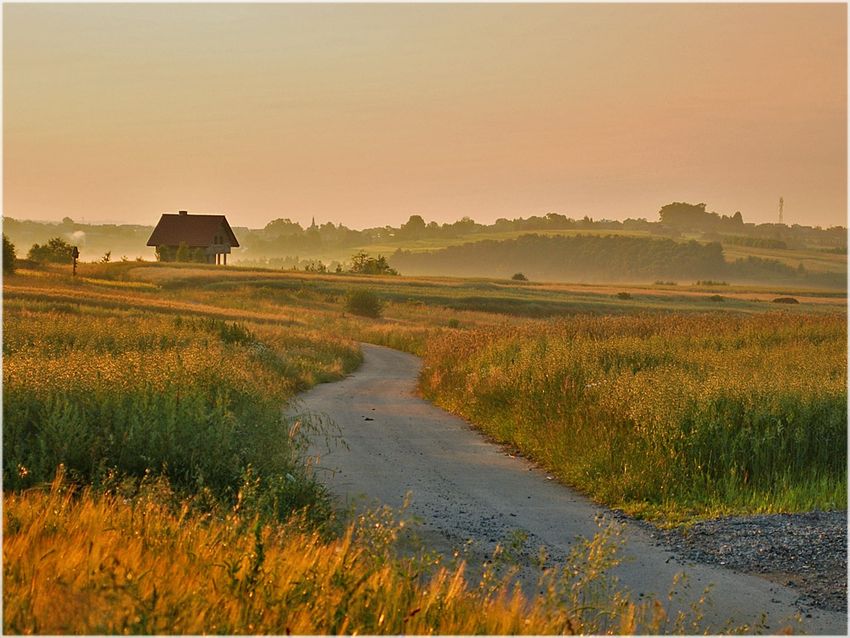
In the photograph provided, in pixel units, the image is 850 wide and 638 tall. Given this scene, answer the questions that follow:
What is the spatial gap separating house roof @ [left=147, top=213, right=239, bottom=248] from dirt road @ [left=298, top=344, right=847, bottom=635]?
11067 centimetres

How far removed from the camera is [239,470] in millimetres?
10828

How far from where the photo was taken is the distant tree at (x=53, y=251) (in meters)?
128

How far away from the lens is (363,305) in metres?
71.3

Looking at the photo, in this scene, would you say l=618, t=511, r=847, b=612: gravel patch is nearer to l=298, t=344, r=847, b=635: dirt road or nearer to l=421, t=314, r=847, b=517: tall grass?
l=298, t=344, r=847, b=635: dirt road

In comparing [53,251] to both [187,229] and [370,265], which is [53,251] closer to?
[187,229]

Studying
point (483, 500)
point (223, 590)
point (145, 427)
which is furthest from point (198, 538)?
point (483, 500)

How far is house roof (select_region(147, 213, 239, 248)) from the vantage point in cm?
12875

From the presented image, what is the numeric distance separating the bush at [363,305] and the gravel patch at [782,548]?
59698 millimetres

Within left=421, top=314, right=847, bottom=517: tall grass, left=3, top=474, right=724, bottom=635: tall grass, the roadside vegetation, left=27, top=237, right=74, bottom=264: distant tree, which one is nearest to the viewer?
left=3, top=474, right=724, bottom=635: tall grass

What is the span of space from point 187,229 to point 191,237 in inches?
67.7

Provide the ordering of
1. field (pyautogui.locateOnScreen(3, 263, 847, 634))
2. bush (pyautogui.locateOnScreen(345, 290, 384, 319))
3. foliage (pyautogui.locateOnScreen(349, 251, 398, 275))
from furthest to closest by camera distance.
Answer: foliage (pyautogui.locateOnScreen(349, 251, 398, 275)), bush (pyautogui.locateOnScreen(345, 290, 384, 319)), field (pyautogui.locateOnScreen(3, 263, 847, 634))

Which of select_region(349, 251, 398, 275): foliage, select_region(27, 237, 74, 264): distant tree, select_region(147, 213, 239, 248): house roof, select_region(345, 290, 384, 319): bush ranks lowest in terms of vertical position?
select_region(345, 290, 384, 319): bush

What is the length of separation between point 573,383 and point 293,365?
13.6 metres

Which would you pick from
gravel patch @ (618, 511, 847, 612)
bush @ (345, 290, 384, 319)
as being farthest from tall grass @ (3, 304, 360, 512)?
bush @ (345, 290, 384, 319)
